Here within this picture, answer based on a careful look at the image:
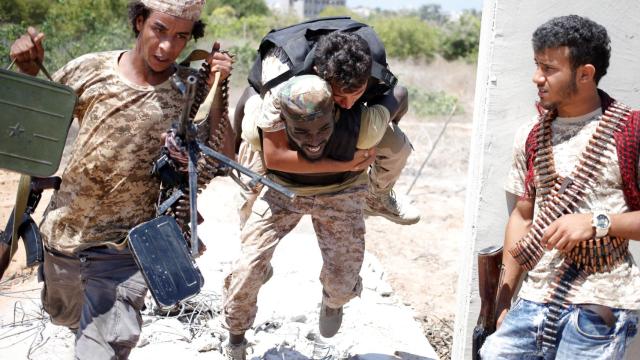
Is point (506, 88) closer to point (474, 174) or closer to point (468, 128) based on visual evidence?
point (474, 174)

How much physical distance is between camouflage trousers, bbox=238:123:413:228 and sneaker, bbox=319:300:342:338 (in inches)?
29.6

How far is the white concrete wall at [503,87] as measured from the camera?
364cm

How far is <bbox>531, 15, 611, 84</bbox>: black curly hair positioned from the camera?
9.23ft

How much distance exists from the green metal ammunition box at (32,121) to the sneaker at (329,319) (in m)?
1.99

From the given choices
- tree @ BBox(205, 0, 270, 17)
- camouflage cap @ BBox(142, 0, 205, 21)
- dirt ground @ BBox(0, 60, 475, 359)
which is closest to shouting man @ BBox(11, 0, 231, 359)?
camouflage cap @ BBox(142, 0, 205, 21)

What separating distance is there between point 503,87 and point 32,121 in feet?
7.70

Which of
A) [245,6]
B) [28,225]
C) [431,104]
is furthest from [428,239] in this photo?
[245,6]

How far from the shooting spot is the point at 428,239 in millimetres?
8836

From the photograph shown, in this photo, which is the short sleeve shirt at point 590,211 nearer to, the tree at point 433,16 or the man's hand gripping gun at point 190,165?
the man's hand gripping gun at point 190,165

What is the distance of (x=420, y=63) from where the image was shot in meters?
32.6

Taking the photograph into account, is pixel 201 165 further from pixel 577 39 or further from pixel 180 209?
pixel 577 39

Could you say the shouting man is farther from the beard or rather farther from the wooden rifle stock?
the wooden rifle stock

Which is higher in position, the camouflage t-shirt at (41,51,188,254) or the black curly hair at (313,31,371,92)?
the black curly hair at (313,31,371,92)

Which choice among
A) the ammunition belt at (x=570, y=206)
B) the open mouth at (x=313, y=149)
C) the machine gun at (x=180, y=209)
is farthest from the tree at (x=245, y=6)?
the ammunition belt at (x=570, y=206)
